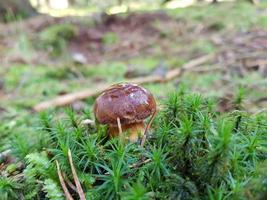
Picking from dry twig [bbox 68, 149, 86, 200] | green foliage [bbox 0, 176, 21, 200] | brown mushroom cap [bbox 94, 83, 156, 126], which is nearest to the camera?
dry twig [bbox 68, 149, 86, 200]

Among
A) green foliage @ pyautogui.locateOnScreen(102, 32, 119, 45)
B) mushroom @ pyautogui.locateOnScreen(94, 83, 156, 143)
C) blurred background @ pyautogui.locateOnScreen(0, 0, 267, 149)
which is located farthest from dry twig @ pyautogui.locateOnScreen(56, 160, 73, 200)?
green foliage @ pyautogui.locateOnScreen(102, 32, 119, 45)

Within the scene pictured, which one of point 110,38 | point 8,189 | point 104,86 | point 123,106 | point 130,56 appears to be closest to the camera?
point 8,189

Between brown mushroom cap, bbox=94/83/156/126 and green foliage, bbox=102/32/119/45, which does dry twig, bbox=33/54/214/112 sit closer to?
brown mushroom cap, bbox=94/83/156/126

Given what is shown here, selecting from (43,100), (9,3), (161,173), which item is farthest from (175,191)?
(9,3)

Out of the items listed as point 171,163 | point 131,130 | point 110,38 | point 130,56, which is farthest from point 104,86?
point 171,163

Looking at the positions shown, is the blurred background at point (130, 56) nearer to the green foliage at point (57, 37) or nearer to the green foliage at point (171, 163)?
the green foliage at point (57, 37)

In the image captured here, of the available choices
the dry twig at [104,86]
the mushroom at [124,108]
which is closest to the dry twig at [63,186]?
the mushroom at [124,108]

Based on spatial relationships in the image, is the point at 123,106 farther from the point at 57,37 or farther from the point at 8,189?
the point at 57,37

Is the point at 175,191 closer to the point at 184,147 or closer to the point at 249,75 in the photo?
the point at 184,147
